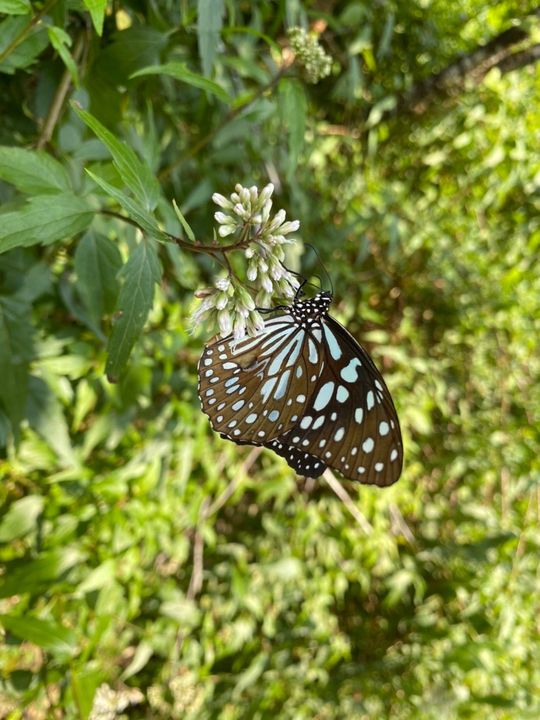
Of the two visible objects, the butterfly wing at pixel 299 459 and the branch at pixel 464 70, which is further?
the branch at pixel 464 70

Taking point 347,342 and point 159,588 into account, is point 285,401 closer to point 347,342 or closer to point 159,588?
point 347,342

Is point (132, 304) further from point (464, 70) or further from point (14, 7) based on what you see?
point (464, 70)

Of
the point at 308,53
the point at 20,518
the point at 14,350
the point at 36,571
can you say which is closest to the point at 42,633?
the point at 36,571

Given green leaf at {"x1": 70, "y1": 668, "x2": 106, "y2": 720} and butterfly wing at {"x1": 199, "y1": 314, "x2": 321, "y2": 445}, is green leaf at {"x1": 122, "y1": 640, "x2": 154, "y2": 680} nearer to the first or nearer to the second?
green leaf at {"x1": 70, "y1": 668, "x2": 106, "y2": 720}

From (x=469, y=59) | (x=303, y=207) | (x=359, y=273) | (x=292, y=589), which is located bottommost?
(x=292, y=589)

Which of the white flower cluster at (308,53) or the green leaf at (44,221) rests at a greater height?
the white flower cluster at (308,53)

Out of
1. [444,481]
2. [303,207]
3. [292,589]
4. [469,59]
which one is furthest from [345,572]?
[469,59]

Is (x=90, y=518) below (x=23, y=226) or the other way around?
below

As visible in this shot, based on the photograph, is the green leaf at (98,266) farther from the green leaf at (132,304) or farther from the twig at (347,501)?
the twig at (347,501)

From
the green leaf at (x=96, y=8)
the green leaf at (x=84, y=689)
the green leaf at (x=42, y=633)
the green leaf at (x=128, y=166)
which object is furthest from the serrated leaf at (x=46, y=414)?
the green leaf at (x=96, y=8)
